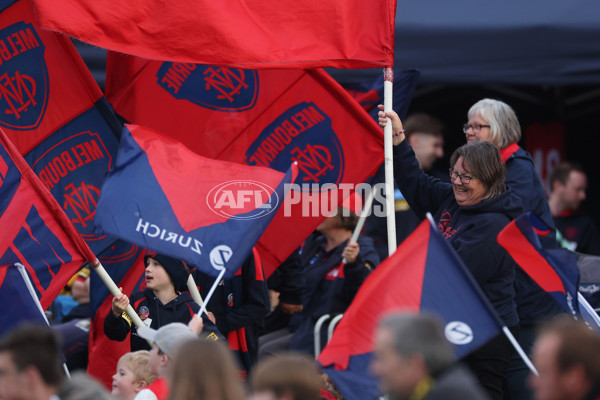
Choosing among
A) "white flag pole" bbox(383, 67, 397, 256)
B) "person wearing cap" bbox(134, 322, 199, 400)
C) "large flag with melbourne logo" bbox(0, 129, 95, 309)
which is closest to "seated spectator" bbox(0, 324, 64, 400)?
"person wearing cap" bbox(134, 322, 199, 400)

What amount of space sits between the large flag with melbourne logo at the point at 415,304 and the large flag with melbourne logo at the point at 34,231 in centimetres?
174

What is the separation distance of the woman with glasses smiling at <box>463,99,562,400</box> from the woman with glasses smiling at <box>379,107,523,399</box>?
0.59 meters

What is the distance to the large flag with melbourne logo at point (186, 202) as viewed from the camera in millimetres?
5621

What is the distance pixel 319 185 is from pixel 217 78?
1036mm

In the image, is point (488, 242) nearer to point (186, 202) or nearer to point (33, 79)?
point (186, 202)

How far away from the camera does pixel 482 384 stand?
5.71m

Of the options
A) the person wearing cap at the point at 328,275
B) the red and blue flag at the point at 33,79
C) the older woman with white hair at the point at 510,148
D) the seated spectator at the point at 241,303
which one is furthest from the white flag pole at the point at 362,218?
the red and blue flag at the point at 33,79

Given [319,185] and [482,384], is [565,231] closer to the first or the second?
[319,185]

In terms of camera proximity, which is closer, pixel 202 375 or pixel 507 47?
pixel 202 375

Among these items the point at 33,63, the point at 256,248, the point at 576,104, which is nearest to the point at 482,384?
the point at 256,248

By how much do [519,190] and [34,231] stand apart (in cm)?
283

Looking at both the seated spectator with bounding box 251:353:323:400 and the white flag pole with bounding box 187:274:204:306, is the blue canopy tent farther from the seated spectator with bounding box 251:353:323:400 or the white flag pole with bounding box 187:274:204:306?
the seated spectator with bounding box 251:353:323:400

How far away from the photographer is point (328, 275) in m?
7.88

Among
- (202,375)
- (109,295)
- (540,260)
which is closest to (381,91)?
(109,295)
